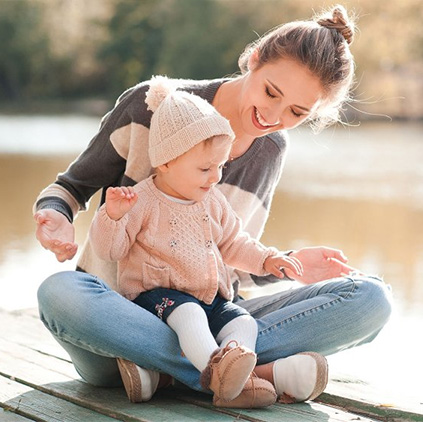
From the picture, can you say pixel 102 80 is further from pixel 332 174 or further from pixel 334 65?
pixel 334 65

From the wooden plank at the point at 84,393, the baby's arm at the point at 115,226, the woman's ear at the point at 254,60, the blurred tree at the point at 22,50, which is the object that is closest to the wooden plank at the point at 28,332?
the wooden plank at the point at 84,393

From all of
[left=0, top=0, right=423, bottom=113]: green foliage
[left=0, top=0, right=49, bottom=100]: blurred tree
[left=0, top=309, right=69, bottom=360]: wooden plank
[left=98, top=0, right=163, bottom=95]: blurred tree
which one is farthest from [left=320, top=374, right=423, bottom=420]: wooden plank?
[left=0, top=0, right=49, bottom=100]: blurred tree

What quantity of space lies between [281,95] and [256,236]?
17.3 inches

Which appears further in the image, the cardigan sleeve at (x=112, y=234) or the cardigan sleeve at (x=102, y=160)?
the cardigan sleeve at (x=102, y=160)

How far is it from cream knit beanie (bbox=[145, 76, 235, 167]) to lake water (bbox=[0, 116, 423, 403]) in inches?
28.4

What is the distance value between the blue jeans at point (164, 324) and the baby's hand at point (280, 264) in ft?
0.25

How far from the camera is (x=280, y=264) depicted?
2111 mm

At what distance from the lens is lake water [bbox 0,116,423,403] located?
320 centimetres

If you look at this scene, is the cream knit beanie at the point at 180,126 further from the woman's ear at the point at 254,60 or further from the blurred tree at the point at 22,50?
the blurred tree at the point at 22,50

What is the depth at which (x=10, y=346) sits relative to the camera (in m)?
2.45

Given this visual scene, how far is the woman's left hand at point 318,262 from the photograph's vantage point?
2.25 m

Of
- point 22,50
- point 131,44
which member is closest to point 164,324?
point 22,50

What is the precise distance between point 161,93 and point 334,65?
43cm

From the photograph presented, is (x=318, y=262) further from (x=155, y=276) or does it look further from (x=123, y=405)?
(x=123, y=405)
